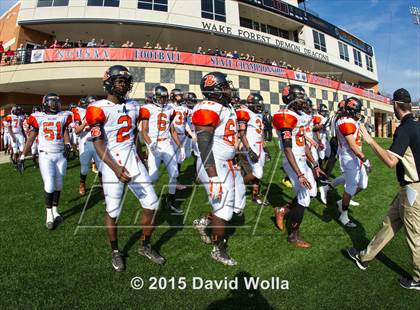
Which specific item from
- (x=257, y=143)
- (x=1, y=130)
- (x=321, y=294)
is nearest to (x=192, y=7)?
(x=1, y=130)

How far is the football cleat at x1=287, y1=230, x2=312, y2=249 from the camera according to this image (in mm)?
4882

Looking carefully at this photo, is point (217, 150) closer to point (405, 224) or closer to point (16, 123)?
point (405, 224)

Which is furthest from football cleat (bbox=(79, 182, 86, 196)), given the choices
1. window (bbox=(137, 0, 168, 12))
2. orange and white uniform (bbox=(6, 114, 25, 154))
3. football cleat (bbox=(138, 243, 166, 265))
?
window (bbox=(137, 0, 168, 12))

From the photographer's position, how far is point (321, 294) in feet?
11.8

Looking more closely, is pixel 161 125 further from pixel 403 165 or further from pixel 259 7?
pixel 259 7

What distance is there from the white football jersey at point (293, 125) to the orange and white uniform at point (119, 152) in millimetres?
2353

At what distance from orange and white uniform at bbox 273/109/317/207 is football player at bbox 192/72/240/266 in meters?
0.86

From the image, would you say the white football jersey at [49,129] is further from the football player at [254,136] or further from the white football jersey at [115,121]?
the football player at [254,136]

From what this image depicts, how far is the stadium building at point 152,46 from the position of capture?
Result: 19.7 meters

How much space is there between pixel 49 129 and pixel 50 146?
375mm

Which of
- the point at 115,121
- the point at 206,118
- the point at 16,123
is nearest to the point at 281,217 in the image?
the point at 206,118

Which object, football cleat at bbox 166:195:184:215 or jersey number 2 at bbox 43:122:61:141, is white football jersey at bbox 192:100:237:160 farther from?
jersey number 2 at bbox 43:122:61:141

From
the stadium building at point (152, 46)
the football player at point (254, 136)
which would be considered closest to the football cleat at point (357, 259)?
the football player at point (254, 136)

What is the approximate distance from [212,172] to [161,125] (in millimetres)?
3210
